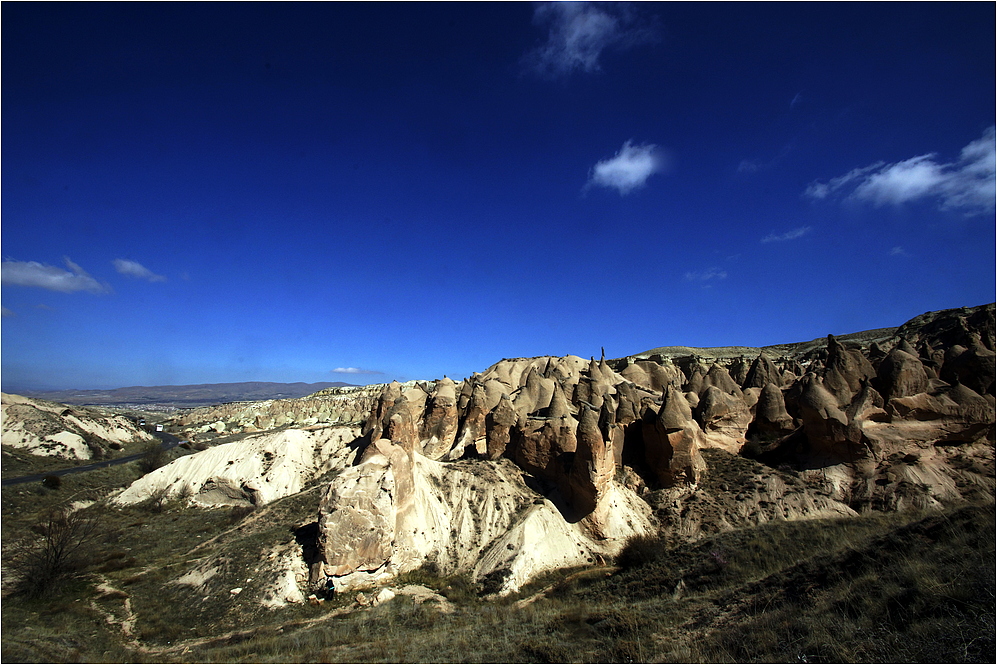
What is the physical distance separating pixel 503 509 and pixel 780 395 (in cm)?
1696

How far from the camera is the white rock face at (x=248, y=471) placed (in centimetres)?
2989

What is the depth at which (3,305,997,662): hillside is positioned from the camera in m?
8.24

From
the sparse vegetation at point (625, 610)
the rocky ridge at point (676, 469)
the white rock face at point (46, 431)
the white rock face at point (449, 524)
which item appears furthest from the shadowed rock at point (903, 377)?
the white rock face at point (46, 431)

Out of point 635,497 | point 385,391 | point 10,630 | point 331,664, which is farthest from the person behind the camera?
point 385,391

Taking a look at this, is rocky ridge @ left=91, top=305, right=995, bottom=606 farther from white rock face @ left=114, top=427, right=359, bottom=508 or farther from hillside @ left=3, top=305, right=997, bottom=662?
white rock face @ left=114, top=427, right=359, bottom=508

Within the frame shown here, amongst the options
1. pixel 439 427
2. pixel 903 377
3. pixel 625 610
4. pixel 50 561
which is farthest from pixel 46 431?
pixel 903 377

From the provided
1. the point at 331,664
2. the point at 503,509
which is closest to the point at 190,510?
the point at 503,509

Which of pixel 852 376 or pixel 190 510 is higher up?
pixel 852 376

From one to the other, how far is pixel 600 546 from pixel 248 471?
25.9 meters

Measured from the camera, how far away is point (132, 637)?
1177 cm

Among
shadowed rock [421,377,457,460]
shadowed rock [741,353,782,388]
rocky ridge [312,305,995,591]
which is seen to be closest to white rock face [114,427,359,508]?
shadowed rock [421,377,457,460]

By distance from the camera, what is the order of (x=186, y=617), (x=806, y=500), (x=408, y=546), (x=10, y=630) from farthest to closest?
(x=806, y=500), (x=408, y=546), (x=186, y=617), (x=10, y=630)

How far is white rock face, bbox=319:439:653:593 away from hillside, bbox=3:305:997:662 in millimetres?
79

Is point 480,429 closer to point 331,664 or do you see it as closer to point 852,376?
point 331,664
